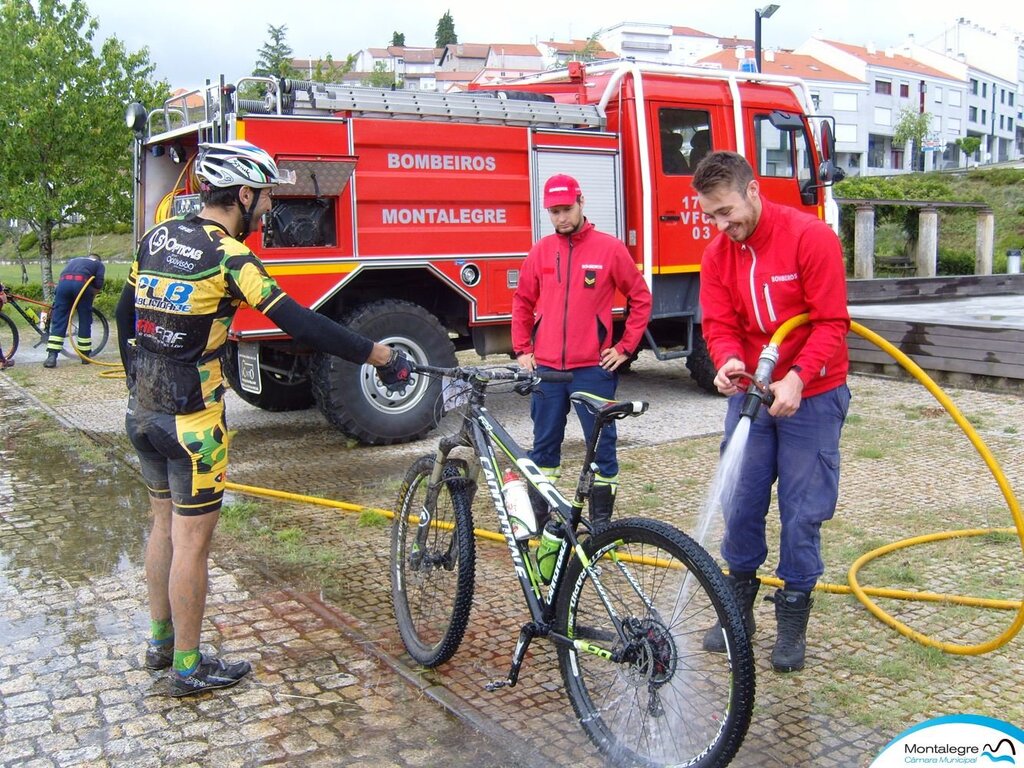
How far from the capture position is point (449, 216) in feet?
27.6

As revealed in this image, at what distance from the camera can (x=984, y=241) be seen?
85.8 feet

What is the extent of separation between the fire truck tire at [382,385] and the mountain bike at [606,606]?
392 cm

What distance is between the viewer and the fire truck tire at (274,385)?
8672 millimetres

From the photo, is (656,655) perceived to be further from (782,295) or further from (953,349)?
(953,349)

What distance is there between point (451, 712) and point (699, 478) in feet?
12.0

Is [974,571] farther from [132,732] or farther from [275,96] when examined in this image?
[275,96]

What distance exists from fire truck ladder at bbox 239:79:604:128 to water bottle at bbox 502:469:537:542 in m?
4.70

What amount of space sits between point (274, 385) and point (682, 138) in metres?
4.42

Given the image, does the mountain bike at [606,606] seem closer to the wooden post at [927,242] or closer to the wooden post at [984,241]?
the wooden post at [927,242]

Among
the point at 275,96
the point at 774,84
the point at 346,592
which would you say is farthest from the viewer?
the point at 774,84

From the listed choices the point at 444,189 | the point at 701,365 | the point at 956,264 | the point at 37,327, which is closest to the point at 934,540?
the point at 444,189

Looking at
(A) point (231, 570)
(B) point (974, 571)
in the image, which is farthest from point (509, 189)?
(B) point (974, 571)

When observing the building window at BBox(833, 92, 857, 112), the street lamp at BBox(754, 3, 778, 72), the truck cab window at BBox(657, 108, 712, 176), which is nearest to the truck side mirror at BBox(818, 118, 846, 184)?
the truck cab window at BBox(657, 108, 712, 176)

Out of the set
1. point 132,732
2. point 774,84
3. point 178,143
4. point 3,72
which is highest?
point 3,72
